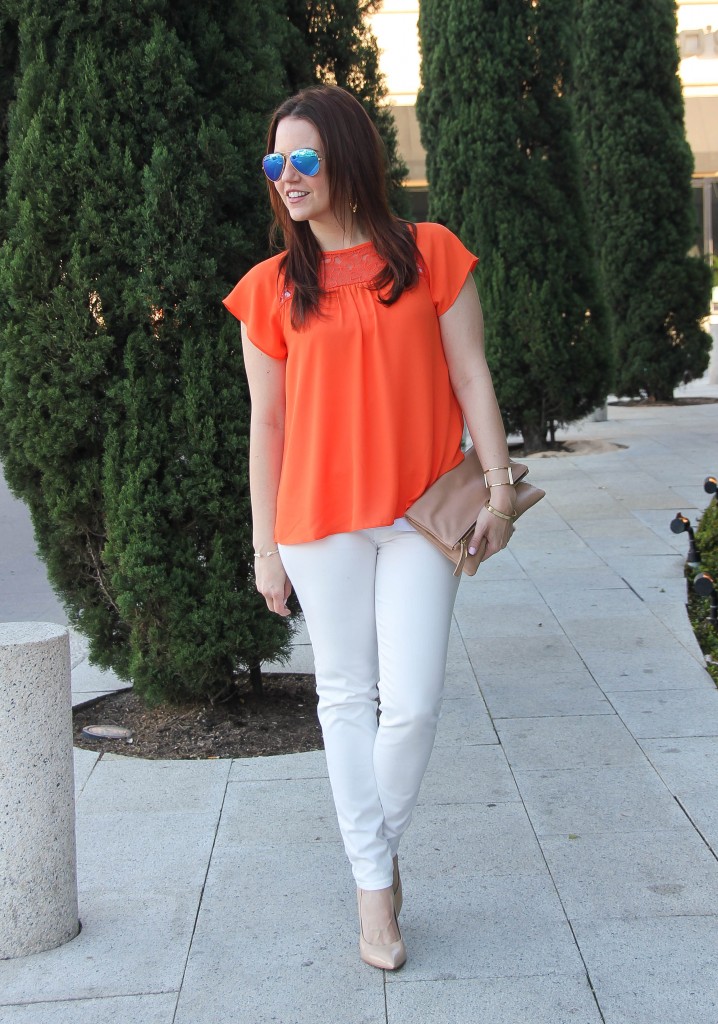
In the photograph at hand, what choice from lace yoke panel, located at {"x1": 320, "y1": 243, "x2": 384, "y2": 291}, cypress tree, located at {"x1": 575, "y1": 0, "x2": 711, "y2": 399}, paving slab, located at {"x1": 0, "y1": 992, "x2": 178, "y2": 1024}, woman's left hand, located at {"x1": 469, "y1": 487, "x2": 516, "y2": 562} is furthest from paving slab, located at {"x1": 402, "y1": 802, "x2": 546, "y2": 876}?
cypress tree, located at {"x1": 575, "y1": 0, "x2": 711, "y2": 399}

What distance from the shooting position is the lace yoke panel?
9.41ft

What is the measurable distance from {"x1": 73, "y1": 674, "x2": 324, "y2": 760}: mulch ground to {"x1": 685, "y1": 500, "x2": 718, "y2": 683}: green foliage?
Result: 6.50ft

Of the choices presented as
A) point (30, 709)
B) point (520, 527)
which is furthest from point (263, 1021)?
point (520, 527)

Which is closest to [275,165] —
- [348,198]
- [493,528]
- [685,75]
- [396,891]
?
[348,198]

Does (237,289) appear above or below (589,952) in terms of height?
above

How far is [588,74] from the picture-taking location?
49.4 ft

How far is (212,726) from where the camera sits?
4.70 metres

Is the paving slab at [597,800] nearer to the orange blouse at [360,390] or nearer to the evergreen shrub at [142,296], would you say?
the evergreen shrub at [142,296]

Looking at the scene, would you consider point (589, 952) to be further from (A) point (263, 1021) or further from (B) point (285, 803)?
(B) point (285, 803)

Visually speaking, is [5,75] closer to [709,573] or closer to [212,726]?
[212,726]

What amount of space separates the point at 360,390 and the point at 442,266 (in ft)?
1.22

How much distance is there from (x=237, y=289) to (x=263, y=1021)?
1.72m

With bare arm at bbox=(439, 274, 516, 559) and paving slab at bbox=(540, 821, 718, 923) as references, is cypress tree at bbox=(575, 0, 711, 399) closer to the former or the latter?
paving slab at bbox=(540, 821, 718, 923)

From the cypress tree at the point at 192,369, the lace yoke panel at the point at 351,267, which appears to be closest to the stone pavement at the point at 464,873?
the cypress tree at the point at 192,369
